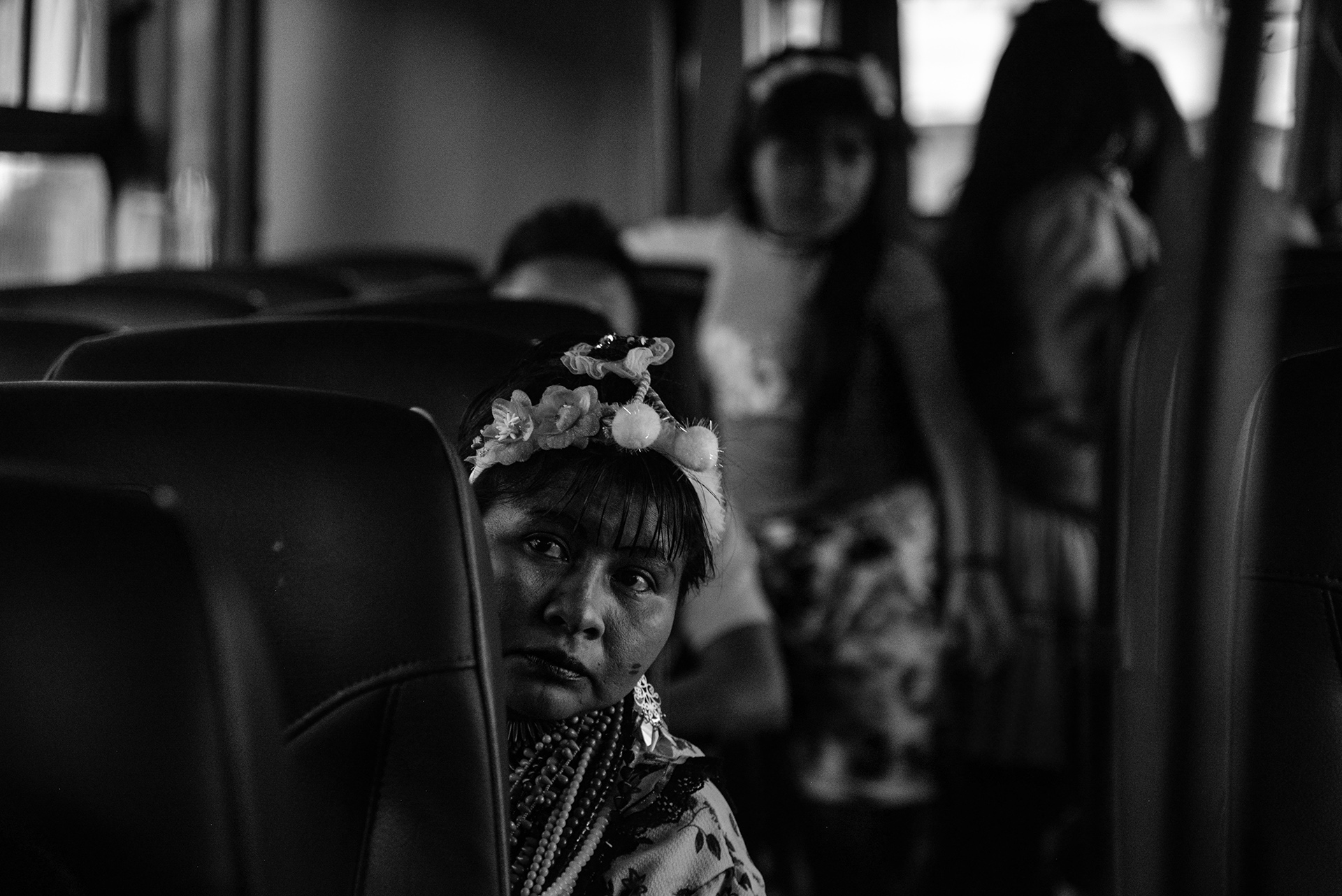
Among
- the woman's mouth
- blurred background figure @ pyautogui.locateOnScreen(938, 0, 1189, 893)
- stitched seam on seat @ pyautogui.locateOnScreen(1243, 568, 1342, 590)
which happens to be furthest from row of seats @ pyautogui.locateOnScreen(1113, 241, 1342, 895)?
blurred background figure @ pyautogui.locateOnScreen(938, 0, 1189, 893)

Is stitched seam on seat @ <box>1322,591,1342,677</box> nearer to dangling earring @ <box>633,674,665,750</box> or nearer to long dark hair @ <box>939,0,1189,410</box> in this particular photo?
dangling earring @ <box>633,674,665,750</box>

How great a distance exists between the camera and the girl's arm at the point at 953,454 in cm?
259

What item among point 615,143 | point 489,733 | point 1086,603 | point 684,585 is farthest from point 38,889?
point 615,143

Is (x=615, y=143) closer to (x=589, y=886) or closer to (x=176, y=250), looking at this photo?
(x=176, y=250)

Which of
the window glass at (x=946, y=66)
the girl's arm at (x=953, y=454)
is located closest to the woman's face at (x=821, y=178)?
the girl's arm at (x=953, y=454)

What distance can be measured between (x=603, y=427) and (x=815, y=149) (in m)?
1.60

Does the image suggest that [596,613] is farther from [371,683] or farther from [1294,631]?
[1294,631]

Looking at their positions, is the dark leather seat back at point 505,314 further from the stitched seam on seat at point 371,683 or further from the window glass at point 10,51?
the window glass at point 10,51

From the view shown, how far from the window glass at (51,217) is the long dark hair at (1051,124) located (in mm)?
2135

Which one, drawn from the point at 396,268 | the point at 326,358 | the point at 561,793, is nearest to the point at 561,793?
the point at 561,793

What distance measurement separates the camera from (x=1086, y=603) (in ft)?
9.16

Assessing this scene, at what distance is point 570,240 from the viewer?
2314 millimetres

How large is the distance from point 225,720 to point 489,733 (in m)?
0.24

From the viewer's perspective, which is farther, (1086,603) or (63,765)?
(1086,603)
